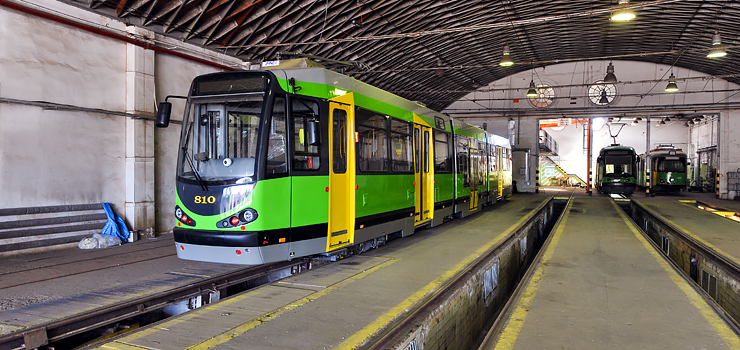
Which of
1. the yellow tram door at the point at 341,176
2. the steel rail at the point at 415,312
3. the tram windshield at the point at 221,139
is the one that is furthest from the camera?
the yellow tram door at the point at 341,176

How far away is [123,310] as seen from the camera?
5.57m

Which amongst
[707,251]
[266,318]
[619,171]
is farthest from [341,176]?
[619,171]

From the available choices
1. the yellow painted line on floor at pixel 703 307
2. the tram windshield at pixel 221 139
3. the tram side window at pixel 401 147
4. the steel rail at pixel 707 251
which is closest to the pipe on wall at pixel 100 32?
the tram windshield at pixel 221 139

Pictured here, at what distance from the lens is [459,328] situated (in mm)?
6352

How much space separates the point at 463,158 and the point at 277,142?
9.03 m

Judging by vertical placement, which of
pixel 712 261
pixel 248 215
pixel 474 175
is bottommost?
pixel 712 261

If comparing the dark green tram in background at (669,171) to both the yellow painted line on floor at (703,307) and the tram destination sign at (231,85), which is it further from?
the tram destination sign at (231,85)

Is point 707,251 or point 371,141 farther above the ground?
point 371,141

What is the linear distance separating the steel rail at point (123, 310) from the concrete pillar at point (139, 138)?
5.13 meters

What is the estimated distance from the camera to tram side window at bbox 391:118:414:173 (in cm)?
952

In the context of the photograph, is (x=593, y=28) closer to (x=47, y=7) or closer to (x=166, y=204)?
(x=166, y=204)

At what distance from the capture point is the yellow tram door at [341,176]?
7.46 m

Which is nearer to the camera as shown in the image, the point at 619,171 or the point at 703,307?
the point at 703,307

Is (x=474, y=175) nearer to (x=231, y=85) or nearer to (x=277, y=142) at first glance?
(x=277, y=142)
